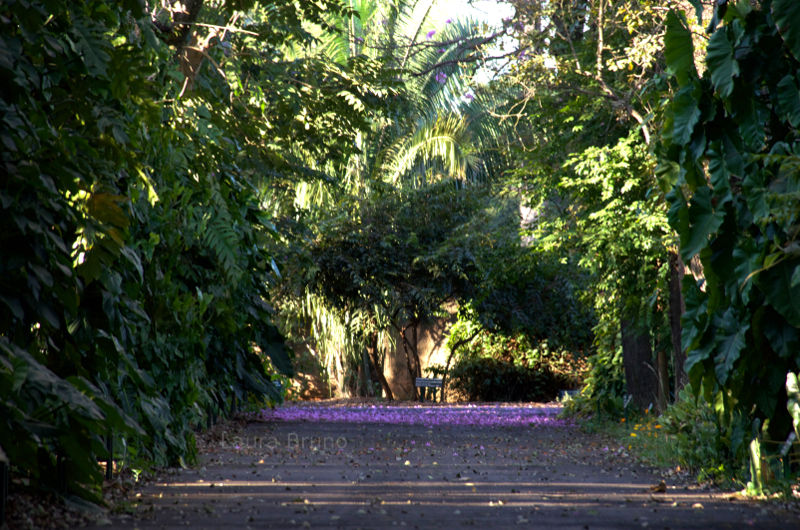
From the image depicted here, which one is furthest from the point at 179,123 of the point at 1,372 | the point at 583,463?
the point at 583,463

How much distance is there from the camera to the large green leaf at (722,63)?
5.21 metres

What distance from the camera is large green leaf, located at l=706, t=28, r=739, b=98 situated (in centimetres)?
Result: 521

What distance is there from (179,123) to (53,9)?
259 centimetres

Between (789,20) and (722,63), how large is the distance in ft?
1.62

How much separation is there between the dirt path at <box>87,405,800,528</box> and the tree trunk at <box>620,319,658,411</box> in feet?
4.49

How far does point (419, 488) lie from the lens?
5820 millimetres

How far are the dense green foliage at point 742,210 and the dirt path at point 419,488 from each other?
764 mm

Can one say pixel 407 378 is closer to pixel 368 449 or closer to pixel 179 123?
pixel 368 449

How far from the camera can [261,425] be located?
1076cm

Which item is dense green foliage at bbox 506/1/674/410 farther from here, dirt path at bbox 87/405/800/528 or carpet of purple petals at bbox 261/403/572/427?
dirt path at bbox 87/405/800/528

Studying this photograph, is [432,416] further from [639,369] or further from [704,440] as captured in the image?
[704,440]

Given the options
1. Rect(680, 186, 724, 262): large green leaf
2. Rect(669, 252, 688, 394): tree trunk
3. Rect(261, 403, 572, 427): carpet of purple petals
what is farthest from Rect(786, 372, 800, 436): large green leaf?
Rect(261, 403, 572, 427): carpet of purple petals

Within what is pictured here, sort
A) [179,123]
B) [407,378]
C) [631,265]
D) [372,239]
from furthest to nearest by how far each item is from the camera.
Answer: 1. [407,378]
2. [372,239]
3. [631,265]
4. [179,123]

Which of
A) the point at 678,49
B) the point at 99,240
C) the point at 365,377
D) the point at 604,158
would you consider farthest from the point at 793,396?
the point at 365,377
